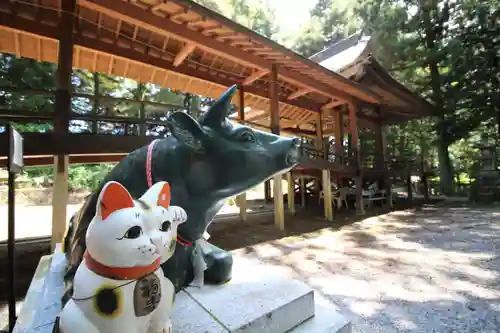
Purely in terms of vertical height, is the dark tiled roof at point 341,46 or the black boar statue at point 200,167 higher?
the dark tiled roof at point 341,46

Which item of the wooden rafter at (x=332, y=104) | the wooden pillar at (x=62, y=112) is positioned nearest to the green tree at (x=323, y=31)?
the wooden rafter at (x=332, y=104)

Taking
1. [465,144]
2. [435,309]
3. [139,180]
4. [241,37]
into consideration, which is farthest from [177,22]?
[465,144]

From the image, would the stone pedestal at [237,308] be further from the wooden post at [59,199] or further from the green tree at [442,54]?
the green tree at [442,54]

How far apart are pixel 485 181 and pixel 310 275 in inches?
575

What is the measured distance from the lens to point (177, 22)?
552 cm

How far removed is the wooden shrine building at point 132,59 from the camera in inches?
188

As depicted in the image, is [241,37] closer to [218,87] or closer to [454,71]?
[218,87]

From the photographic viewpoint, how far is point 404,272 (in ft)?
14.7

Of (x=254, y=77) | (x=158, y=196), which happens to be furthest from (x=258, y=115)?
(x=158, y=196)

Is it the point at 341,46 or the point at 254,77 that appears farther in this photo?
the point at 341,46

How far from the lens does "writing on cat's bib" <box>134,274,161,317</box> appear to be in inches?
43.9

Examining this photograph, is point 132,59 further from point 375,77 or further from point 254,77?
point 375,77

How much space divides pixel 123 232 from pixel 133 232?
3cm

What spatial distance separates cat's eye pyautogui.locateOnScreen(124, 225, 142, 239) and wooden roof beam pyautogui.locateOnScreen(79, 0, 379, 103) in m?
4.94
